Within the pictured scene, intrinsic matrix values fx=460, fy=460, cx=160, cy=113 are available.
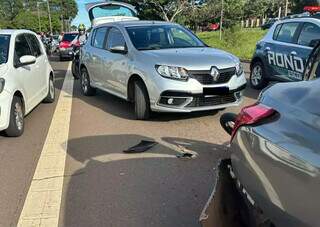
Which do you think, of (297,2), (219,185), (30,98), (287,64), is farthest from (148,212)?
(297,2)

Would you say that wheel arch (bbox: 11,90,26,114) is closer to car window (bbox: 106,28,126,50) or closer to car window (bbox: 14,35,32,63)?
car window (bbox: 14,35,32,63)

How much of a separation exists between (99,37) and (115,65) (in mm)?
1584

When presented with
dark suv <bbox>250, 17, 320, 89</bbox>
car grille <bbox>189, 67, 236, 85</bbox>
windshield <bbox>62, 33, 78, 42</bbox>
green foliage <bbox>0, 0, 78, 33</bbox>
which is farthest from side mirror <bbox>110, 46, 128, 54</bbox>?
green foliage <bbox>0, 0, 78, 33</bbox>

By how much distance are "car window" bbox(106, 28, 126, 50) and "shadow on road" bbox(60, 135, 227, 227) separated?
8.90 ft

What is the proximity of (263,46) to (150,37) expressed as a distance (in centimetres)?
358

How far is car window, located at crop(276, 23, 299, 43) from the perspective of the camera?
31.7ft

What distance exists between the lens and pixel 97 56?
9344 mm

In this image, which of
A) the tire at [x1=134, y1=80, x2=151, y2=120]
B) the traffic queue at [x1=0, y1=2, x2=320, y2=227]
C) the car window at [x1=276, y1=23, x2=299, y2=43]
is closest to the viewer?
the traffic queue at [x1=0, y1=2, x2=320, y2=227]

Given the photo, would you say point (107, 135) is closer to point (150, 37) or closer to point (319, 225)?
point (150, 37)

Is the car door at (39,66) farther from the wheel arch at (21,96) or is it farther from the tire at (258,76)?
the tire at (258,76)

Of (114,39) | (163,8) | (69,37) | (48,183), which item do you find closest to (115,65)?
(114,39)

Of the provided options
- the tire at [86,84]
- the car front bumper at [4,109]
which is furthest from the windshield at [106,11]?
the car front bumper at [4,109]

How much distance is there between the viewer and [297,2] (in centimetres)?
6894

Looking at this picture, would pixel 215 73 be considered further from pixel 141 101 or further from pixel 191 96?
pixel 141 101
